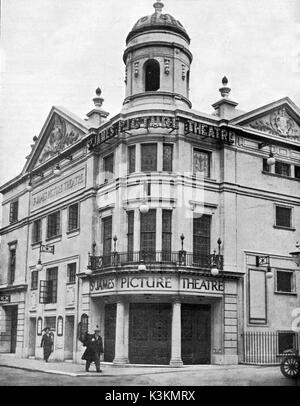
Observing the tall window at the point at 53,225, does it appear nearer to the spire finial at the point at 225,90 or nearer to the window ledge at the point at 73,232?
the window ledge at the point at 73,232

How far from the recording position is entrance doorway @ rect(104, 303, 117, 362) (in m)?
27.7

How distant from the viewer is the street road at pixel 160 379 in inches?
766

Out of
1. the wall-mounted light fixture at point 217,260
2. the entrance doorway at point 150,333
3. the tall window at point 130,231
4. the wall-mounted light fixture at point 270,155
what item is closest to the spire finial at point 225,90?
the wall-mounted light fixture at point 270,155

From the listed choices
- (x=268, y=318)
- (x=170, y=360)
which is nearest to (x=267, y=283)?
(x=268, y=318)

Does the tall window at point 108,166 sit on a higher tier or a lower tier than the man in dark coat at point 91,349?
higher

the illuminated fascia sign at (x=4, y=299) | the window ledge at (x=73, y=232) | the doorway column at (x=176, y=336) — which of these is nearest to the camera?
the doorway column at (x=176, y=336)

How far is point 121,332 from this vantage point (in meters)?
26.5

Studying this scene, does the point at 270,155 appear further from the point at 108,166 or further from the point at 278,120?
the point at 108,166

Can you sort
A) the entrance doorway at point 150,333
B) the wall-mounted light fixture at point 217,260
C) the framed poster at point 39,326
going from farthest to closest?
the framed poster at point 39,326
the wall-mounted light fixture at point 217,260
the entrance doorway at point 150,333

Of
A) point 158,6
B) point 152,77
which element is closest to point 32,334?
point 152,77

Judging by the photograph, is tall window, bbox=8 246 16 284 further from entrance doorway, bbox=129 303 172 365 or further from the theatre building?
entrance doorway, bbox=129 303 172 365

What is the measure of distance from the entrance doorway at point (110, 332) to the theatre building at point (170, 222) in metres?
0.08

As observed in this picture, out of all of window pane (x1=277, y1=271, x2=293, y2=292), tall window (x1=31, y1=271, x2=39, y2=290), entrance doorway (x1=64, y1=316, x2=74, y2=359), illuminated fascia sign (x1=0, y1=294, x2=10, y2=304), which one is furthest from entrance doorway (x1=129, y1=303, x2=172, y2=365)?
illuminated fascia sign (x1=0, y1=294, x2=10, y2=304)

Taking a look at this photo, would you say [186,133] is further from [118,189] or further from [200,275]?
[200,275]
